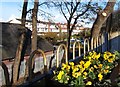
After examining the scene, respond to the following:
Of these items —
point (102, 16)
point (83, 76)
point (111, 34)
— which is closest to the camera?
point (83, 76)

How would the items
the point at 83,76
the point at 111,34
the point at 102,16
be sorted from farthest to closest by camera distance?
1. the point at 111,34
2. the point at 102,16
3. the point at 83,76

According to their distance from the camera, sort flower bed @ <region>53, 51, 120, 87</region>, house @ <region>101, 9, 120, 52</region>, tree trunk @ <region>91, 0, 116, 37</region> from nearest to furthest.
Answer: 1. flower bed @ <region>53, 51, 120, 87</region>
2. tree trunk @ <region>91, 0, 116, 37</region>
3. house @ <region>101, 9, 120, 52</region>

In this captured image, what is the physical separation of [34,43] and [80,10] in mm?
4967

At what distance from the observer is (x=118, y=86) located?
3207mm

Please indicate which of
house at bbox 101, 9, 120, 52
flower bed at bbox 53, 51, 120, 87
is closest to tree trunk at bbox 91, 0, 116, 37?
house at bbox 101, 9, 120, 52

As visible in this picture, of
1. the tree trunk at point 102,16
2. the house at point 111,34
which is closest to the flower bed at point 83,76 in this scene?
the tree trunk at point 102,16

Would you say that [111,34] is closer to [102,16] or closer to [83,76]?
[102,16]

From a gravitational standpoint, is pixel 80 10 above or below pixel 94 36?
above

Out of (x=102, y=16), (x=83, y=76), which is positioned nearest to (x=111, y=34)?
(x=102, y=16)

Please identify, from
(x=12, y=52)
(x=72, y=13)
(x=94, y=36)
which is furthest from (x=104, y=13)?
(x=12, y=52)

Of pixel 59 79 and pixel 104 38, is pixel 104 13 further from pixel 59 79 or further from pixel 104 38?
pixel 59 79

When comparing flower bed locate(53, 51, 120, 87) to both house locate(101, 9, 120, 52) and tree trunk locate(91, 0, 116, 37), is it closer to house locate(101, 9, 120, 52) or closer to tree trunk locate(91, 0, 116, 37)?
tree trunk locate(91, 0, 116, 37)

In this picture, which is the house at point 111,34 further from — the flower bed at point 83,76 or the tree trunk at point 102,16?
the flower bed at point 83,76

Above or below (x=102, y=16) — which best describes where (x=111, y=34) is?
below
